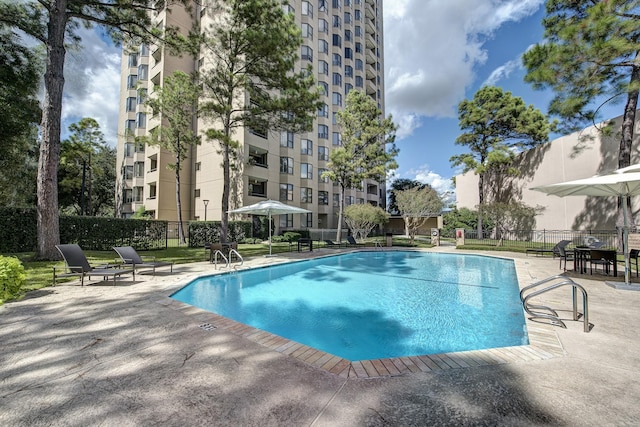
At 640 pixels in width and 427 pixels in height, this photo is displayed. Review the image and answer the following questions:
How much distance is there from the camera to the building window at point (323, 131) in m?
31.0

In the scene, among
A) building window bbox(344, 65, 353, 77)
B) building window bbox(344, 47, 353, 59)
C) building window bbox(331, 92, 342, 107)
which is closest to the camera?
building window bbox(331, 92, 342, 107)

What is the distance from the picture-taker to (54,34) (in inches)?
384

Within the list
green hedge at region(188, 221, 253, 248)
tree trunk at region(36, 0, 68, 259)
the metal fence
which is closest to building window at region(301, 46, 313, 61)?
green hedge at region(188, 221, 253, 248)

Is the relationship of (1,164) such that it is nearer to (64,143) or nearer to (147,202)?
Result: (64,143)

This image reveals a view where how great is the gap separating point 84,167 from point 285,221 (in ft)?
57.4

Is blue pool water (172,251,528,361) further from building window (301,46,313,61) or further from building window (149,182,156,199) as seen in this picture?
building window (301,46,313,61)

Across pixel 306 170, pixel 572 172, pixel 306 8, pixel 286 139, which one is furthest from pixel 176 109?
pixel 572 172

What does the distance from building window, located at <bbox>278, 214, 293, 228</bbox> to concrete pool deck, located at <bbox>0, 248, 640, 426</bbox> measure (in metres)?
21.8

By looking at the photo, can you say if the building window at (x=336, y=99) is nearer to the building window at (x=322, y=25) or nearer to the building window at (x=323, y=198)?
the building window at (x=322, y=25)

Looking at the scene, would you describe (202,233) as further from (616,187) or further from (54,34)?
(616,187)

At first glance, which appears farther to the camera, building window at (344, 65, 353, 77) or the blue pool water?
building window at (344, 65, 353, 77)

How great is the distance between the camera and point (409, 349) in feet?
14.6

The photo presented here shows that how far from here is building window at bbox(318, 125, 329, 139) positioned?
102 ft

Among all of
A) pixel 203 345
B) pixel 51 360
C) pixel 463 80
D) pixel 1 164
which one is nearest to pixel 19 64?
pixel 1 164
